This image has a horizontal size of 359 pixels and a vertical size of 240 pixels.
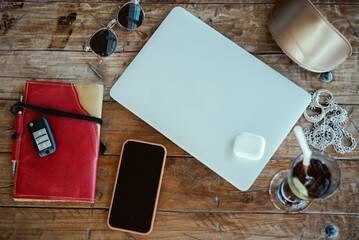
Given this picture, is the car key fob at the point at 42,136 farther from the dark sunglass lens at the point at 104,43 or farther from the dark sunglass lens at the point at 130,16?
the dark sunglass lens at the point at 130,16

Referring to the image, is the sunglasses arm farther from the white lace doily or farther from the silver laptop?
the white lace doily

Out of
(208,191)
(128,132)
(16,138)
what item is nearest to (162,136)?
(128,132)

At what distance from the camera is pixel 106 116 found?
36.8 inches

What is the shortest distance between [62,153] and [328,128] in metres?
0.78

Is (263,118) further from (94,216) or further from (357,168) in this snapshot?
(94,216)

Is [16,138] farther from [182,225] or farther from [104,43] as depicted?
[182,225]

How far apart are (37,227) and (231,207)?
571 millimetres

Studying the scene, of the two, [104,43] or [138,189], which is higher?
[104,43]

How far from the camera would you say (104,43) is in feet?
3.15

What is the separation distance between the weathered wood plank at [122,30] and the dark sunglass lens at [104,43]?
0.07ft

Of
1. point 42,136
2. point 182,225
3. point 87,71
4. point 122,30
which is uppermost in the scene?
point 122,30

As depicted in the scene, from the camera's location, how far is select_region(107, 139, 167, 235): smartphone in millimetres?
870

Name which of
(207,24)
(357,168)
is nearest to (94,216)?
(207,24)

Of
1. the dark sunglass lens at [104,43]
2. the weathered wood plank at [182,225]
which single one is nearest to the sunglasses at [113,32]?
the dark sunglass lens at [104,43]
